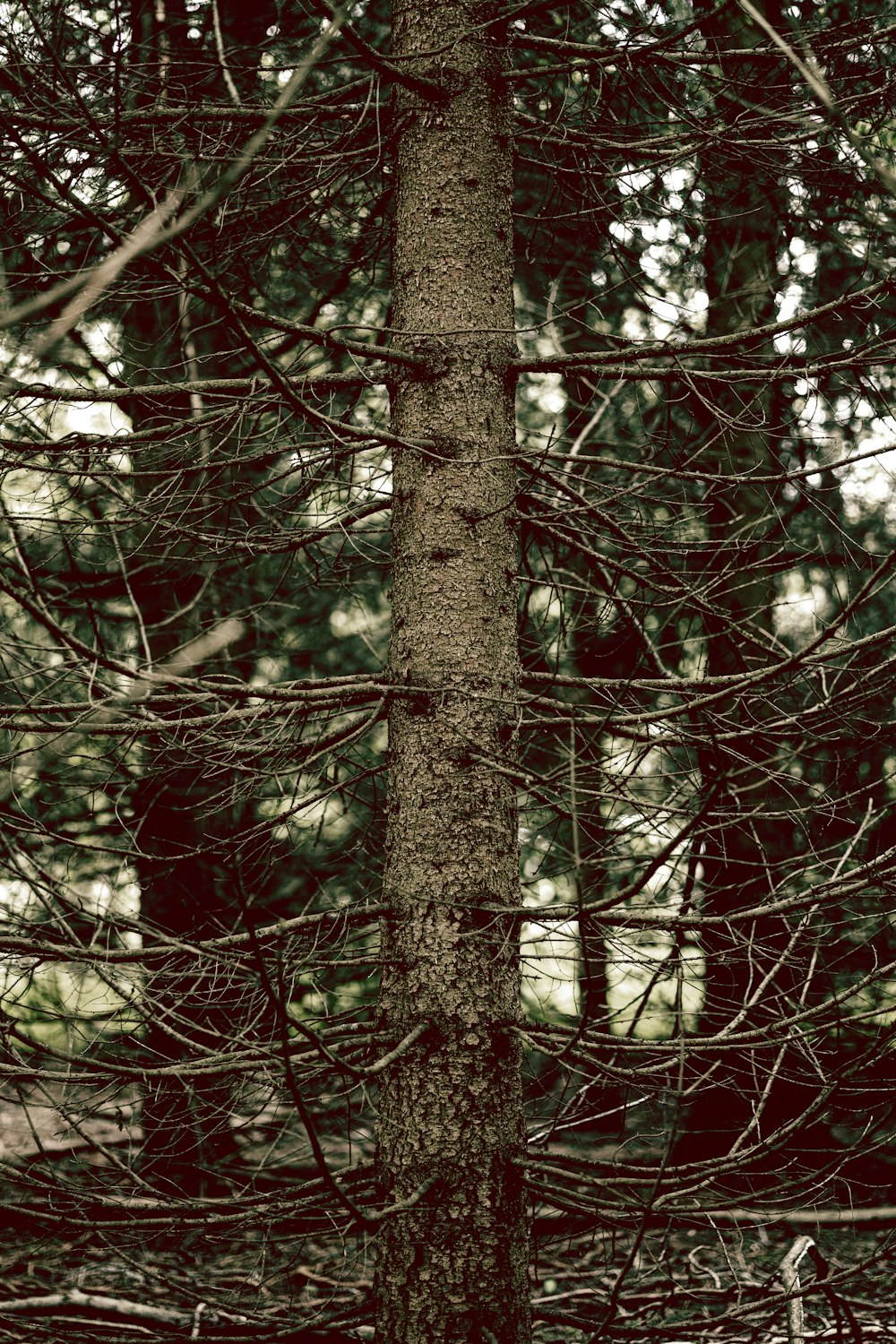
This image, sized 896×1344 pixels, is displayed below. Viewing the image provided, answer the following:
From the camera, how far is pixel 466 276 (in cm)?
311

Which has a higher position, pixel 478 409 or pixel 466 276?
pixel 466 276

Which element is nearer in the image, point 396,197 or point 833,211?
point 396,197

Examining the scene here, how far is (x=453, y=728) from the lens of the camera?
9.39 feet

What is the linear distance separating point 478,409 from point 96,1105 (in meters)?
2.15

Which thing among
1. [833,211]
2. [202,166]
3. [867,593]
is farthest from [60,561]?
[867,593]

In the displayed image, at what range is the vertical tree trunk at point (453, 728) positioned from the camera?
102 inches

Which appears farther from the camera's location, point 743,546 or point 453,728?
point 743,546

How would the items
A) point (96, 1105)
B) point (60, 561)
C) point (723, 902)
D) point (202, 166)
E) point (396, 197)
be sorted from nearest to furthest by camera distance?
point (96, 1105) → point (396, 197) → point (202, 166) → point (723, 902) → point (60, 561)

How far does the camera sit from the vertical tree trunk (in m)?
2.58

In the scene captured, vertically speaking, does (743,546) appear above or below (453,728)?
above

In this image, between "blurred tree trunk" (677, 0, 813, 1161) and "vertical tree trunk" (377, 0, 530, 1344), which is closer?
"vertical tree trunk" (377, 0, 530, 1344)

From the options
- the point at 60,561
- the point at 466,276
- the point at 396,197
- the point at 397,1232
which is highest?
the point at 60,561

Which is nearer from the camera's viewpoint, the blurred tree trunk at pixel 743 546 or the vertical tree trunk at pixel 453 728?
the vertical tree trunk at pixel 453 728

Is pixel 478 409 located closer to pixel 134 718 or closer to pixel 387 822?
pixel 387 822
